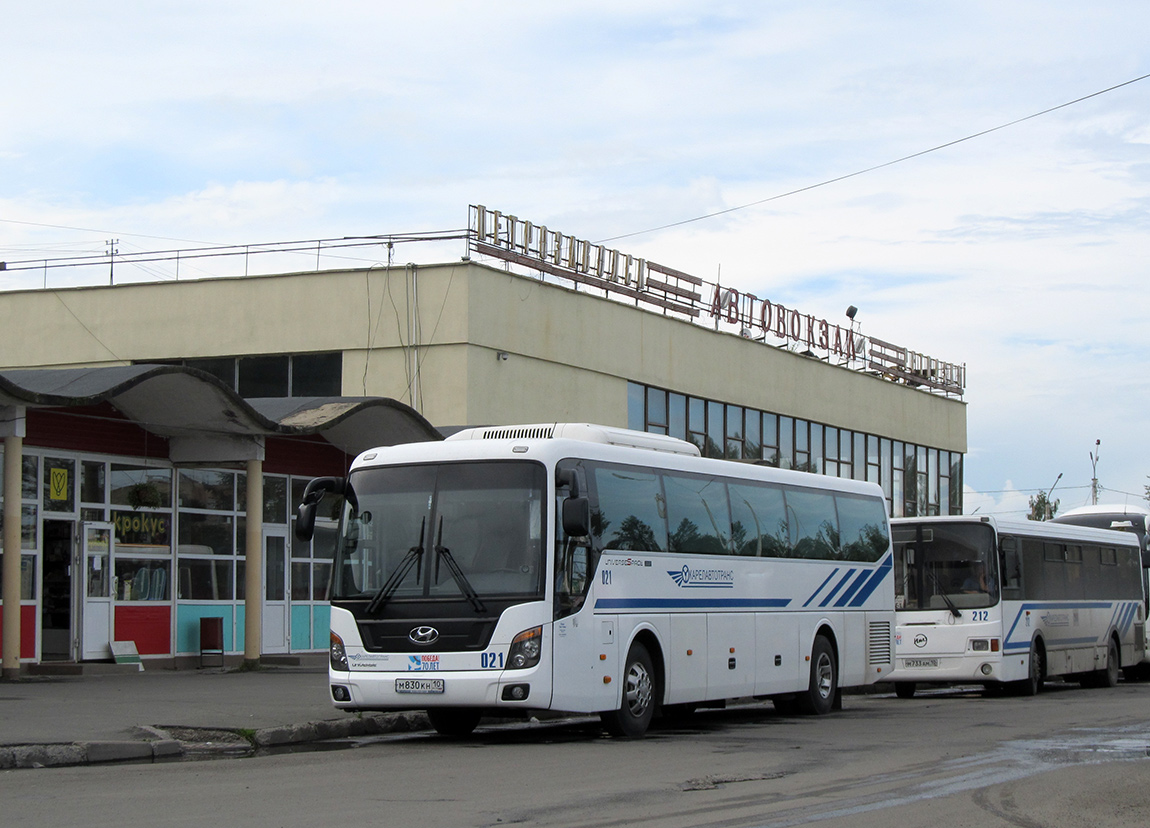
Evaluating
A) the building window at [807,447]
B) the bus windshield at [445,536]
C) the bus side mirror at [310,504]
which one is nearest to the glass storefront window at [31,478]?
the bus side mirror at [310,504]

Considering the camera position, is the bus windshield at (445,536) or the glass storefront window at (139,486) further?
the glass storefront window at (139,486)

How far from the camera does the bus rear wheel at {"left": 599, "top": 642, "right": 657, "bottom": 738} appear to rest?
14.9m

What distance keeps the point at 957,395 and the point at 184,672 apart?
1574 inches

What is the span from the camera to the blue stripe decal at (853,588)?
20000 mm

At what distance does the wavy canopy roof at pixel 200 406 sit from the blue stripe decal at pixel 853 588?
7.79m

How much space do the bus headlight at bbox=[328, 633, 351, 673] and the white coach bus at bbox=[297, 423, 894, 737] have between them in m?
0.02

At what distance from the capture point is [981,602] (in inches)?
898

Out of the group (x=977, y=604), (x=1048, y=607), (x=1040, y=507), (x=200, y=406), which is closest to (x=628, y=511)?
(x=977, y=604)

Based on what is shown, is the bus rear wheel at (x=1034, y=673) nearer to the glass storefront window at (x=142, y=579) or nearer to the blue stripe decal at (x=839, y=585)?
the blue stripe decal at (x=839, y=585)

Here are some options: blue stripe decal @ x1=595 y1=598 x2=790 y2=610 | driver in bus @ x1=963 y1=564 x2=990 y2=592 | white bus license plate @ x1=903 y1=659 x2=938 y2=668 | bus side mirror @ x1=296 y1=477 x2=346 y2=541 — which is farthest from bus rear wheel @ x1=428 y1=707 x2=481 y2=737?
driver in bus @ x1=963 y1=564 x2=990 y2=592

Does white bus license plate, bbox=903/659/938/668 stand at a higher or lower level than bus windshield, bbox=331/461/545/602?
lower

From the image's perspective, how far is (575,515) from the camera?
14.0m

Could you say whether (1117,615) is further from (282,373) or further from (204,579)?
(282,373)

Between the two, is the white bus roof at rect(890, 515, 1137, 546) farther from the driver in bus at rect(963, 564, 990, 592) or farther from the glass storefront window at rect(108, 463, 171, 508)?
the glass storefront window at rect(108, 463, 171, 508)
